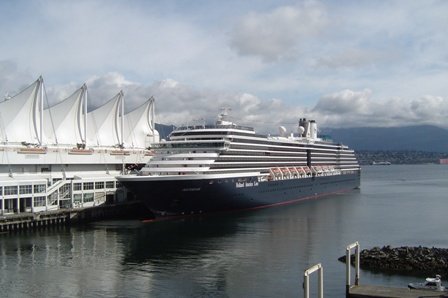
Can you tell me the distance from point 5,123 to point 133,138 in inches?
848

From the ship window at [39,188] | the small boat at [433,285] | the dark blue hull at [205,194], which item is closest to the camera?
the small boat at [433,285]

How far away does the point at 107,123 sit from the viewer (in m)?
65.0

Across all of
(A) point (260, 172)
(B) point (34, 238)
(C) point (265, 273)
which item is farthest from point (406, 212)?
(B) point (34, 238)

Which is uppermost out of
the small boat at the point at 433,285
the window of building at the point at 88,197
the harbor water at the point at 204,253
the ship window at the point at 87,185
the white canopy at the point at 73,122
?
the white canopy at the point at 73,122

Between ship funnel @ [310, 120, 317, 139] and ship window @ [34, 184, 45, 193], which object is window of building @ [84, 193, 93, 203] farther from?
ship funnel @ [310, 120, 317, 139]

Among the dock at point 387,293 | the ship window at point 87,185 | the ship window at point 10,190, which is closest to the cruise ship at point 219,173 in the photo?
the ship window at point 87,185

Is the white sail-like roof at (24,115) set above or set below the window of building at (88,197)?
above

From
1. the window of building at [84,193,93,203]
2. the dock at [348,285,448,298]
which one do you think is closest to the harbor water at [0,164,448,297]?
the dock at [348,285,448,298]

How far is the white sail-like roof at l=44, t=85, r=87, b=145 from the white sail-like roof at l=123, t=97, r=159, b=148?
10454 mm

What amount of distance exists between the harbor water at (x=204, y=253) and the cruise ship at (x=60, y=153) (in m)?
4.03

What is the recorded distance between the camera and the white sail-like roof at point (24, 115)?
50.7m

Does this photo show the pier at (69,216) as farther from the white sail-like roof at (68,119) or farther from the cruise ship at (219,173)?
the white sail-like roof at (68,119)

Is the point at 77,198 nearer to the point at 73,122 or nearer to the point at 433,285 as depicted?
the point at 73,122

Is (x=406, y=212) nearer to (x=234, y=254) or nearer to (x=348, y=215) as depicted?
(x=348, y=215)
